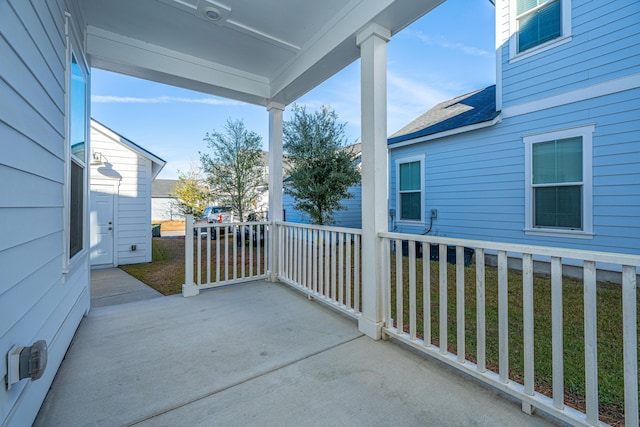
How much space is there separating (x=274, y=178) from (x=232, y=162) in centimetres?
384

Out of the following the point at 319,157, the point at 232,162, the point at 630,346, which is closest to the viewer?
the point at 630,346

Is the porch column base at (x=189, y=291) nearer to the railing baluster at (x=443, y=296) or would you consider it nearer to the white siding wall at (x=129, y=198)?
the railing baluster at (x=443, y=296)

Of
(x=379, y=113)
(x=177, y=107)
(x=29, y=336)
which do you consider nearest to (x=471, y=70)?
(x=379, y=113)

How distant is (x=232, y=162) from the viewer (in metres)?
7.69

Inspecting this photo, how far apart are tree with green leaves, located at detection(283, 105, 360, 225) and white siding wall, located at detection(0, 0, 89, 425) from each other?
3.85 metres

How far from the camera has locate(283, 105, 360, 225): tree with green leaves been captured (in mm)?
5516

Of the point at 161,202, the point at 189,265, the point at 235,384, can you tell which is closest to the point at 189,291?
the point at 189,265

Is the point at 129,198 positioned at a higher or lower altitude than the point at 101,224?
higher

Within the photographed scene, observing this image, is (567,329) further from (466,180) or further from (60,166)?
(60,166)

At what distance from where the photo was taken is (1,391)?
113cm

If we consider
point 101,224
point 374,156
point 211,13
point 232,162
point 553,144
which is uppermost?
point 211,13

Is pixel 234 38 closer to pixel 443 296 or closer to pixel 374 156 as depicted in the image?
pixel 374 156

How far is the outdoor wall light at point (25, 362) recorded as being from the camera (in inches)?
46.8

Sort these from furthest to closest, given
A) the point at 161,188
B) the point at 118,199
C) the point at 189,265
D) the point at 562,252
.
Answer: the point at 161,188, the point at 118,199, the point at 189,265, the point at 562,252
